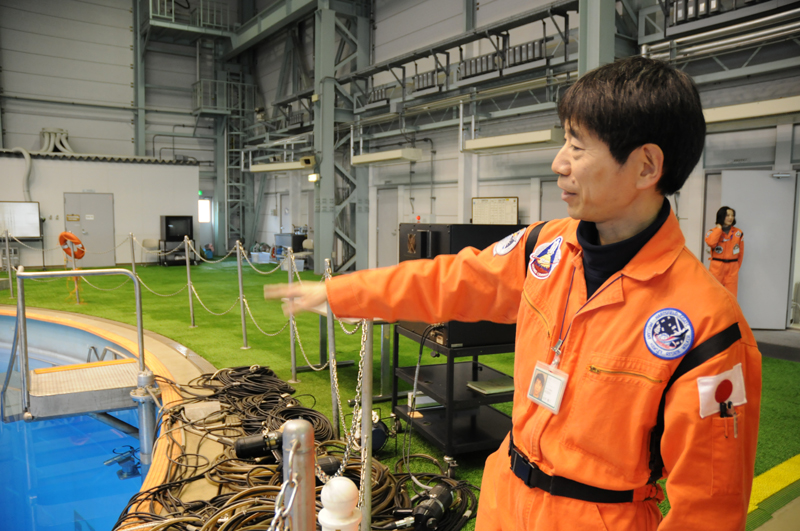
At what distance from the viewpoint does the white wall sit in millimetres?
15305

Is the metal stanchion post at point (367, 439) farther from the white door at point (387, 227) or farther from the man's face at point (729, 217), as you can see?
the white door at point (387, 227)

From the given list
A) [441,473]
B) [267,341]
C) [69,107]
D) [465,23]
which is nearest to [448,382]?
[441,473]

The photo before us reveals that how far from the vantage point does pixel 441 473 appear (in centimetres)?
345

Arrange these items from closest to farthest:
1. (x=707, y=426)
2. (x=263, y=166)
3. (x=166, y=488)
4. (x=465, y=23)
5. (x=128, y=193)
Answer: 1. (x=707, y=426)
2. (x=166, y=488)
3. (x=465, y=23)
4. (x=263, y=166)
5. (x=128, y=193)

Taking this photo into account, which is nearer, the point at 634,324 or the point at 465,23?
the point at 634,324

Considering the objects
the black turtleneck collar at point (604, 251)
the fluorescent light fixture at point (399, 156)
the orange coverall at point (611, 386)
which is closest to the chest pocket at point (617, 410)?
the orange coverall at point (611, 386)

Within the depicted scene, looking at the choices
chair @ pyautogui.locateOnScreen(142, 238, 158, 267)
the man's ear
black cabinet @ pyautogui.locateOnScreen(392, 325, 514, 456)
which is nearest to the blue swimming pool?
black cabinet @ pyautogui.locateOnScreen(392, 325, 514, 456)

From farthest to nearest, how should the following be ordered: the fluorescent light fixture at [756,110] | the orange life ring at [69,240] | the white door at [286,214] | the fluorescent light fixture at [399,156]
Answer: the white door at [286,214]
the fluorescent light fixture at [399,156]
the orange life ring at [69,240]
the fluorescent light fixture at [756,110]

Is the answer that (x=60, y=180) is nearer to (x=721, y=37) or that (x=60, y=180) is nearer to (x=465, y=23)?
(x=465, y=23)

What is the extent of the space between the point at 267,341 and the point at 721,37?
288 inches

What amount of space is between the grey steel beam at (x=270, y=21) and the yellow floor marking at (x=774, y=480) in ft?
44.8

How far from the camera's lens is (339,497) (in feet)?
3.90

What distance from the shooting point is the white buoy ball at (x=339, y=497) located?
119 centimetres

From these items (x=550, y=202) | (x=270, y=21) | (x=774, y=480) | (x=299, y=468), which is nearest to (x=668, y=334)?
(x=299, y=468)
